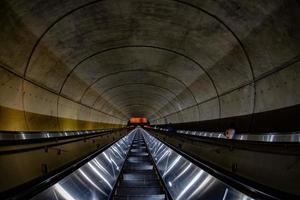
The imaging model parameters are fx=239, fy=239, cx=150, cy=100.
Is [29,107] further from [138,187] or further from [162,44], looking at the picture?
[138,187]

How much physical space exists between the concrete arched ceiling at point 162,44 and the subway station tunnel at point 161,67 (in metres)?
→ 0.04

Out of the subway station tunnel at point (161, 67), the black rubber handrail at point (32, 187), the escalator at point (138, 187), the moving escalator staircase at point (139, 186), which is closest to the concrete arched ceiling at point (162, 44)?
the subway station tunnel at point (161, 67)

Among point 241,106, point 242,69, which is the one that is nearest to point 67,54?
point 242,69

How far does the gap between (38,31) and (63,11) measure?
1.17 metres

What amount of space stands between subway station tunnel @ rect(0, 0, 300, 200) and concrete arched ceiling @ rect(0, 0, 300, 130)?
4cm

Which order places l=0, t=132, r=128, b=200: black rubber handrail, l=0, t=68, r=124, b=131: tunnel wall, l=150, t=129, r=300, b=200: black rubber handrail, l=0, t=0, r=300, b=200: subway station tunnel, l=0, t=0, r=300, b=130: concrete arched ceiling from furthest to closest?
l=0, t=68, r=124, b=131: tunnel wall
l=0, t=0, r=300, b=130: concrete arched ceiling
l=0, t=0, r=300, b=200: subway station tunnel
l=0, t=132, r=128, b=200: black rubber handrail
l=150, t=129, r=300, b=200: black rubber handrail

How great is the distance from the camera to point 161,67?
14.9 m

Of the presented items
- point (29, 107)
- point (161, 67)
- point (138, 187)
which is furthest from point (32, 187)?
point (161, 67)

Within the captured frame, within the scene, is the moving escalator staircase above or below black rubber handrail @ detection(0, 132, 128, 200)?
below

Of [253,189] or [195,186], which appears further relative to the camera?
[195,186]

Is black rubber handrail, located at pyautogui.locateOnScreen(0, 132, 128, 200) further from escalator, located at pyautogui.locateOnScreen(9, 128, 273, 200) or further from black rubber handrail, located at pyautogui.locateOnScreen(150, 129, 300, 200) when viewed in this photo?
black rubber handrail, located at pyautogui.locateOnScreen(150, 129, 300, 200)

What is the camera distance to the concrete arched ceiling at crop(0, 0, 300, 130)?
6.73 m

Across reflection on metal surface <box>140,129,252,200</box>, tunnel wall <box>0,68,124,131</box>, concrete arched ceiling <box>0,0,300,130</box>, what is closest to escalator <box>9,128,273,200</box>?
reflection on metal surface <box>140,129,252,200</box>

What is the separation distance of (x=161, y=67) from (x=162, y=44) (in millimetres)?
3929
